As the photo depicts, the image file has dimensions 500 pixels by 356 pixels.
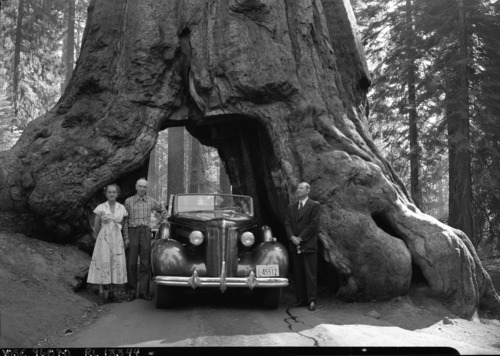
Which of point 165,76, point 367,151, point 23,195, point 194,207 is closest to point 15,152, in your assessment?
point 23,195

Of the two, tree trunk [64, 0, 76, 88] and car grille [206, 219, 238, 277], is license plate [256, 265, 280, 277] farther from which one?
tree trunk [64, 0, 76, 88]

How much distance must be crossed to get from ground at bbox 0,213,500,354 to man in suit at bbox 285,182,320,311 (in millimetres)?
552

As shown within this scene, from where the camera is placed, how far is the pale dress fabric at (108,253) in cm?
795

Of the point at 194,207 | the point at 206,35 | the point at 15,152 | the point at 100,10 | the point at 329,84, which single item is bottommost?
the point at 194,207

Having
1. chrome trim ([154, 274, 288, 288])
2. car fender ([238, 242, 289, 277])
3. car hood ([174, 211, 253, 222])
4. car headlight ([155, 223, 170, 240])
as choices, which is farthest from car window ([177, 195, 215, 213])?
chrome trim ([154, 274, 288, 288])

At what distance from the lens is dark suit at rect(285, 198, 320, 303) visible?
8.10 metres

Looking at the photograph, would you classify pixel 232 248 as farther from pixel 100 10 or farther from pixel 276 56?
pixel 100 10

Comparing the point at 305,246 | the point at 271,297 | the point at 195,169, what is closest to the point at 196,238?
the point at 271,297

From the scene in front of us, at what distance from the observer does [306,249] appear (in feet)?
26.8

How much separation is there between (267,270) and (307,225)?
1320 mm

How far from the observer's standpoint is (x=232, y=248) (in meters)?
7.51

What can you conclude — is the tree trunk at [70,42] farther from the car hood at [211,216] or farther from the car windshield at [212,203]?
the car hood at [211,216]

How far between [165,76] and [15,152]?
3767mm

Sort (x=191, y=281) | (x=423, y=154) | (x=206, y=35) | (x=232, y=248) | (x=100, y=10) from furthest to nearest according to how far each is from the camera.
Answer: (x=423, y=154) → (x=100, y=10) → (x=206, y=35) → (x=232, y=248) → (x=191, y=281)
